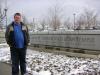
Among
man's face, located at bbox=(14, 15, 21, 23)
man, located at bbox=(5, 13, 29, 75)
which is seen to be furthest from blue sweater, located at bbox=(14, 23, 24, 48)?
man's face, located at bbox=(14, 15, 21, 23)

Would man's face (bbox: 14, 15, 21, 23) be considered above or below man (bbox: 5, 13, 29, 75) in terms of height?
above

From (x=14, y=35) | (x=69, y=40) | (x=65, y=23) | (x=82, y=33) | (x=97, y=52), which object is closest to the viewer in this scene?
(x=14, y=35)

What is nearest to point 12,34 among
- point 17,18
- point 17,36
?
point 17,36

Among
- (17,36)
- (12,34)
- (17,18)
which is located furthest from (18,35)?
(17,18)

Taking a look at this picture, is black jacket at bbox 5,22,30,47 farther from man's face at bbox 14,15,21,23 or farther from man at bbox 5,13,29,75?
man's face at bbox 14,15,21,23

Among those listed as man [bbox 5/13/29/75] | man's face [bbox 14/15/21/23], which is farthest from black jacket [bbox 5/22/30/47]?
man's face [bbox 14/15/21/23]

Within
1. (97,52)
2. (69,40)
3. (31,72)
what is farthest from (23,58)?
(69,40)

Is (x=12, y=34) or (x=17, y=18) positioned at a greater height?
(x=17, y=18)

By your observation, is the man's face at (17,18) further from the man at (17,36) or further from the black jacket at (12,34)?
the black jacket at (12,34)

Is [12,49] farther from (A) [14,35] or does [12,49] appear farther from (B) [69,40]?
Result: (B) [69,40]

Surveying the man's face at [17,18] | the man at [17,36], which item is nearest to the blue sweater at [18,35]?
the man at [17,36]

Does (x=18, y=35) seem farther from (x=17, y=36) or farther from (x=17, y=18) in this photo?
(x=17, y=18)

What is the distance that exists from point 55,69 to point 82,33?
7828mm

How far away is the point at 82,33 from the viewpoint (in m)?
18.7
